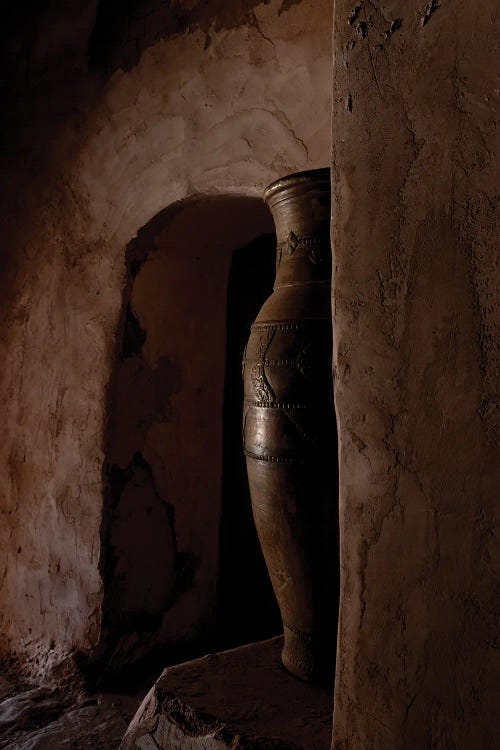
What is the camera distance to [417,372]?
74 cm

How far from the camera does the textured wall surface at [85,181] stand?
5.25ft

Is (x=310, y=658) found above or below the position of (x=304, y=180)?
below

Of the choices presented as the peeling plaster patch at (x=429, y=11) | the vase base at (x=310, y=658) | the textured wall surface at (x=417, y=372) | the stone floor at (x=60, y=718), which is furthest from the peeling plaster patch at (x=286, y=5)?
the stone floor at (x=60, y=718)

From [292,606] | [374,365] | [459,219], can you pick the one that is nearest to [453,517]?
[374,365]

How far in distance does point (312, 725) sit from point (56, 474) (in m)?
1.22

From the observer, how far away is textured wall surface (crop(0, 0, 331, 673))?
5.25 ft

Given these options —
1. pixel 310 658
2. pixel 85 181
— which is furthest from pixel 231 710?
pixel 85 181

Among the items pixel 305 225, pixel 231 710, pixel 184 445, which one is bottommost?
pixel 231 710

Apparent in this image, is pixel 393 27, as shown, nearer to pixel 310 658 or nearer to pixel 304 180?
pixel 304 180

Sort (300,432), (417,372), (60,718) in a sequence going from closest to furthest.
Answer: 1. (417,372)
2. (300,432)
3. (60,718)

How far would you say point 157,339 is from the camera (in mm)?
1972

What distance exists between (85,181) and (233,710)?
166 centimetres

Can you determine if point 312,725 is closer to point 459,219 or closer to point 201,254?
point 459,219

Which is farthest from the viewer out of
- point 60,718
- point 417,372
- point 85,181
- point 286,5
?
point 85,181
